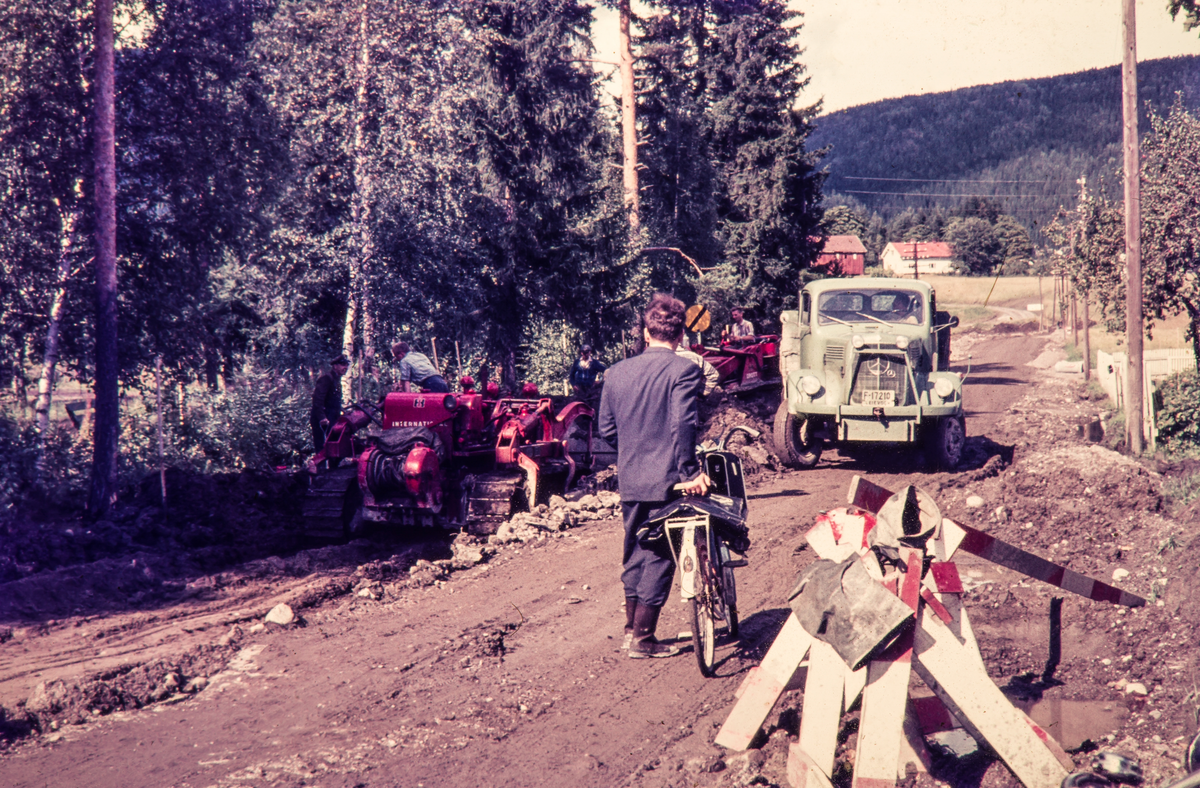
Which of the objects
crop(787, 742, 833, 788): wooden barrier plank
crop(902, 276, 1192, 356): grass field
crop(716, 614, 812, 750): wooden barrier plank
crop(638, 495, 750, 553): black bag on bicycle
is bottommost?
crop(787, 742, 833, 788): wooden barrier plank

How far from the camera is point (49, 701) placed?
5.22 meters

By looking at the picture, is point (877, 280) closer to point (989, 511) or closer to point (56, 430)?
point (989, 511)

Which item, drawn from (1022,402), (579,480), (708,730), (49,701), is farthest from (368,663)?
(1022,402)

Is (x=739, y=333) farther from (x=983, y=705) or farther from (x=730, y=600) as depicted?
(x=983, y=705)

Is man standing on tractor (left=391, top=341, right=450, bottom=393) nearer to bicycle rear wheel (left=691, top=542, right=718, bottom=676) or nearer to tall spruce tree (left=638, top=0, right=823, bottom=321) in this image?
bicycle rear wheel (left=691, top=542, right=718, bottom=676)

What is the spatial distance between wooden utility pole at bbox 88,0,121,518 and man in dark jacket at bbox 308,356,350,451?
2818 mm

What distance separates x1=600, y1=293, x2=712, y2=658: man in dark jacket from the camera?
5.25 meters

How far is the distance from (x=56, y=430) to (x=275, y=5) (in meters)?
8.83

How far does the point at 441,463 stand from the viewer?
1062cm

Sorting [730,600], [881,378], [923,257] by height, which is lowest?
[730,600]

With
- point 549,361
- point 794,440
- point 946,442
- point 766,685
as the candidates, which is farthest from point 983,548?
point 549,361

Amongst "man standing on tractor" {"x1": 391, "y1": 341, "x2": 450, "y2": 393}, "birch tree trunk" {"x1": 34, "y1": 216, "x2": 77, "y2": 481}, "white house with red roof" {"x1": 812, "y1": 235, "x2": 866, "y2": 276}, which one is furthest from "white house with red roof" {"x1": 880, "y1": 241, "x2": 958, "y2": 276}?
"birch tree trunk" {"x1": 34, "y1": 216, "x2": 77, "y2": 481}

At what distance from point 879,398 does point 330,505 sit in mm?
7115

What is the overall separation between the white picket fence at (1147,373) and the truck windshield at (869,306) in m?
5.96
